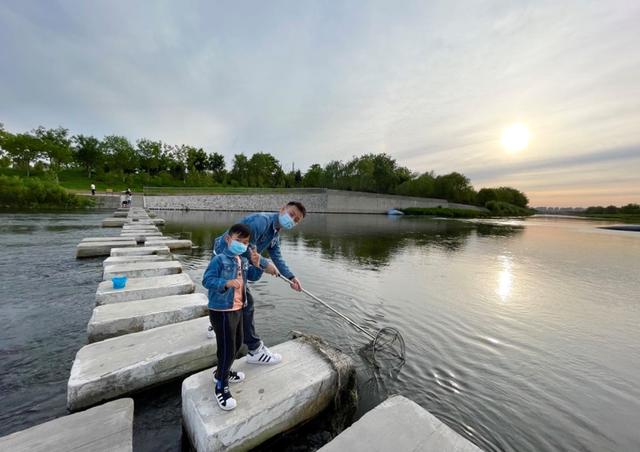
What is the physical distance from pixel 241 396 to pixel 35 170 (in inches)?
3128

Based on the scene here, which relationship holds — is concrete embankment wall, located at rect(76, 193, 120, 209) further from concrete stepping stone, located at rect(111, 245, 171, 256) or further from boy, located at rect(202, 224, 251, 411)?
boy, located at rect(202, 224, 251, 411)

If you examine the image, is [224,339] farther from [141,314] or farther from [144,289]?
[144,289]

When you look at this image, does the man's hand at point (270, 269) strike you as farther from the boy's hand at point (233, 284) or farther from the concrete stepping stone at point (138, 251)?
the concrete stepping stone at point (138, 251)

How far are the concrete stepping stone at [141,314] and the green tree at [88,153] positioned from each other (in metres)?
79.1

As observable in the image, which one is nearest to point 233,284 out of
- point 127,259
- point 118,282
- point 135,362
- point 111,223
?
point 135,362

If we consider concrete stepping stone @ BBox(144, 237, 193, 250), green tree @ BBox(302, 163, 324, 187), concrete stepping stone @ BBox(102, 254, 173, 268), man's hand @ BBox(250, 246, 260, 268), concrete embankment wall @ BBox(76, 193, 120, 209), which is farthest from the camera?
green tree @ BBox(302, 163, 324, 187)

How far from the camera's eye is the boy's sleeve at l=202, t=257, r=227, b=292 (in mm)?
2848

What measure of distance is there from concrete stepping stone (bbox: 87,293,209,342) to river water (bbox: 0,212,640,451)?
2.03 ft

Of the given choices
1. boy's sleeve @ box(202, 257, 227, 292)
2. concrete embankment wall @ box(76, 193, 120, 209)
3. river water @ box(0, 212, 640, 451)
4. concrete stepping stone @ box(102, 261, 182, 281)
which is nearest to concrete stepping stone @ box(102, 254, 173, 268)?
concrete stepping stone @ box(102, 261, 182, 281)

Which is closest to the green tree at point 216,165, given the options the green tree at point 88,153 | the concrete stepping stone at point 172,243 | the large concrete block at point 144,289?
the green tree at point 88,153

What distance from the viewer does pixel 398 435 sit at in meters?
2.58

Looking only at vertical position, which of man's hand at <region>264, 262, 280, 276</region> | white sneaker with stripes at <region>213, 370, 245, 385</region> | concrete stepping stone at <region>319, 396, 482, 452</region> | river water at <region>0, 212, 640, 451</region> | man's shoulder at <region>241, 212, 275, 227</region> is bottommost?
river water at <region>0, 212, 640, 451</region>

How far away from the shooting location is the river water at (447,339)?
3.56 m

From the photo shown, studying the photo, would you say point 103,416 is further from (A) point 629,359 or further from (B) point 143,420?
(A) point 629,359
